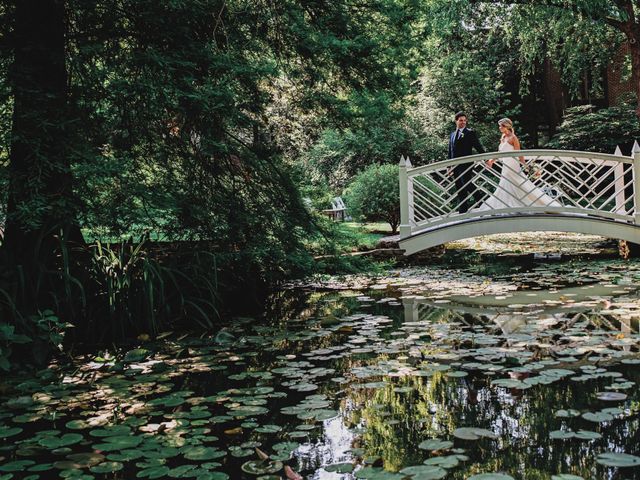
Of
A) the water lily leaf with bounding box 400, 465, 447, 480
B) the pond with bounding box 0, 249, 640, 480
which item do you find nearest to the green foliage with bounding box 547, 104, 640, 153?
the pond with bounding box 0, 249, 640, 480

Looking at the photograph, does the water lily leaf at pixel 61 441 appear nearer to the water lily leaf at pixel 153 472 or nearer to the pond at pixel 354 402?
the pond at pixel 354 402

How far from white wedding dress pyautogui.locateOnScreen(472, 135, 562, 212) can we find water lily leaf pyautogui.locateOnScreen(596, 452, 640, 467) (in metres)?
8.76

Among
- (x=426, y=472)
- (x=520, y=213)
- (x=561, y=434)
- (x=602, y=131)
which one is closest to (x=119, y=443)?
(x=426, y=472)

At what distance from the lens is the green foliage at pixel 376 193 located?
54.6ft

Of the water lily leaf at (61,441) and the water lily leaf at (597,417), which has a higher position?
the water lily leaf at (61,441)

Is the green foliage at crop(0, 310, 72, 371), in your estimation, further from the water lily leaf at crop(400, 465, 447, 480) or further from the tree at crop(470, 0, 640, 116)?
the tree at crop(470, 0, 640, 116)

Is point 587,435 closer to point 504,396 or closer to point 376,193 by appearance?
point 504,396

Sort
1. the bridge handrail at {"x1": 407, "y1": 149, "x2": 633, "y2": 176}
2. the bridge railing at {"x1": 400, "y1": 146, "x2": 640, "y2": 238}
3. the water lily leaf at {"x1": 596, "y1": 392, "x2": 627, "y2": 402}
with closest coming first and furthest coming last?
the water lily leaf at {"x1": 596, "y1": 392, "x2": 627, "y2": 402} < the bridge handrail at {"x1": 407, "y1": 149, "x2": 633, "y2": 176} < the bridge railing at {"x1": 400, "y1": 146, "x2": 640, "y2": 238}

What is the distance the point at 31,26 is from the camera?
647 cm

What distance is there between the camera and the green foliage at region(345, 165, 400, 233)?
16.6 meters

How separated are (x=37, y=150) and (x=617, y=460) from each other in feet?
15.6

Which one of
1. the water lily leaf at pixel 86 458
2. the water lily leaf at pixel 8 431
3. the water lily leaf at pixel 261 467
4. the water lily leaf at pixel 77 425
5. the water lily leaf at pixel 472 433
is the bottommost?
the water lily leaf at pixel 472 433

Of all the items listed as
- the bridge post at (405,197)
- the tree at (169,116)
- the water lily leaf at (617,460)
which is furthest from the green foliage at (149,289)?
the bridge post at (405,197)

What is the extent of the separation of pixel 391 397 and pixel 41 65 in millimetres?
4595
